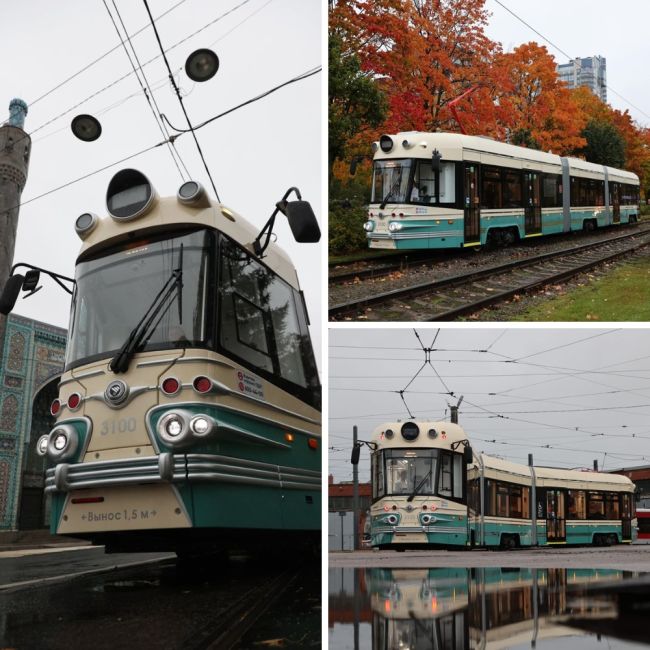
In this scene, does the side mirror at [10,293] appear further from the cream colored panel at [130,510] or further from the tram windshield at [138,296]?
the cream colored panel at [130,510]

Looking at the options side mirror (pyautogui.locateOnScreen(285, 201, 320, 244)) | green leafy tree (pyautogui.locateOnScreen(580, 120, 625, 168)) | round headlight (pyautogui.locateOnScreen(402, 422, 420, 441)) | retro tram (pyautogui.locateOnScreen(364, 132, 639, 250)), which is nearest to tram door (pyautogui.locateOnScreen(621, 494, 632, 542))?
round headlight (pyautogui.locateOnScreen(402, 422, 420, 441))

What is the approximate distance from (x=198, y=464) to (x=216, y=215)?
1577 mm

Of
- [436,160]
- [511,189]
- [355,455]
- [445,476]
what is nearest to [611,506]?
[445,476]

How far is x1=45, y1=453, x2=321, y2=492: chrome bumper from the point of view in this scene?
3.99m

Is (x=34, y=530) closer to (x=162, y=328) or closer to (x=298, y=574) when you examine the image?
(x=298, y=574)

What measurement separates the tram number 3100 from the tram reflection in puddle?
4.84 feet

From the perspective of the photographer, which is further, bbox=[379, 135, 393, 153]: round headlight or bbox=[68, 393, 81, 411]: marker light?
bbox=[379, 135, 393, 153]: round headlight

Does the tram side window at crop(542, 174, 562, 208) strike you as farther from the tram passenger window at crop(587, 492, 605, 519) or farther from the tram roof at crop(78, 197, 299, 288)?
the tram passenger window at crop(587, 492, 605, 519)

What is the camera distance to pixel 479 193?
7.35 metres

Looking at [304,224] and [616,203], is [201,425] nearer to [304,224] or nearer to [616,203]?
[304,224]

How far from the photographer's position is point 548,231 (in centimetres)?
798

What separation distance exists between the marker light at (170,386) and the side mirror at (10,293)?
1.54 meters

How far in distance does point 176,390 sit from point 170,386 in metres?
0.05

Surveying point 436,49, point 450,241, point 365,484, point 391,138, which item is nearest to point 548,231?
point 450,241
